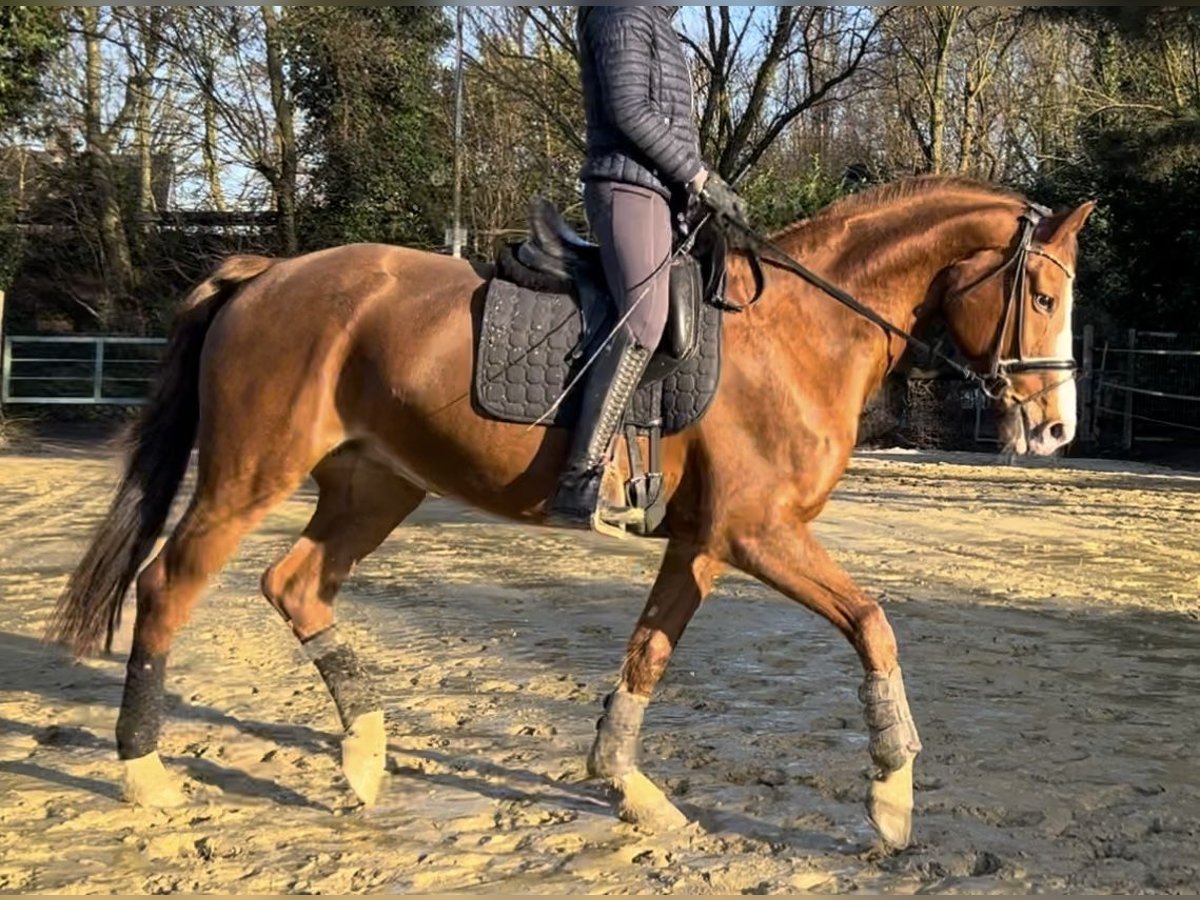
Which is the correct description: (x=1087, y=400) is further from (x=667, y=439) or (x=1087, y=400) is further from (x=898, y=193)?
(x=667, y=439)

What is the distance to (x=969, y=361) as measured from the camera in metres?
4.26

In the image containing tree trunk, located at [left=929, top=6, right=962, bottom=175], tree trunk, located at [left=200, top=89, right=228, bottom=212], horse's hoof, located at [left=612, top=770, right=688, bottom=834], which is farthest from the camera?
tree trunk, located at [left=929, top=6, right=962, bottom=175]

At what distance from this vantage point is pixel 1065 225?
160 inches

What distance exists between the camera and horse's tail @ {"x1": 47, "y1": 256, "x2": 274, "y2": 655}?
4.70 m

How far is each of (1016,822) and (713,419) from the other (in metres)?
1.70

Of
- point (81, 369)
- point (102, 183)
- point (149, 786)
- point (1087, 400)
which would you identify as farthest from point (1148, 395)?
point (102, 183)

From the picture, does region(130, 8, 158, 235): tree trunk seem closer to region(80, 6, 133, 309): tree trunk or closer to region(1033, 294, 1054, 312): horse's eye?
region(80, 6, 133, 309): tree trunk

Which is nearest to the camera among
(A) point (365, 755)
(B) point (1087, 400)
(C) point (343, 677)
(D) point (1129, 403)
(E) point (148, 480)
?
(A) point (365, 755)

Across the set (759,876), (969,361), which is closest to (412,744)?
(759,876)

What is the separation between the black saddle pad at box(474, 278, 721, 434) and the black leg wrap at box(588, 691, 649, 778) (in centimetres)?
99

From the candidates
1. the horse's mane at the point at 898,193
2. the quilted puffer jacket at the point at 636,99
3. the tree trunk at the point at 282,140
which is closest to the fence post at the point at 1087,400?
the tree trunk at the point at 282,140

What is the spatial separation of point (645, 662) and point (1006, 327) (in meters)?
1.73

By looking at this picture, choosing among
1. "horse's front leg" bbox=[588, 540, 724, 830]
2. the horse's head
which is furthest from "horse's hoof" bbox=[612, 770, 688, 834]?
the horse's head

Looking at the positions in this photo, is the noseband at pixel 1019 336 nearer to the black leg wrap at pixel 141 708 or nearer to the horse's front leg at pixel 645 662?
the horse's front leg at pixel 645 662
